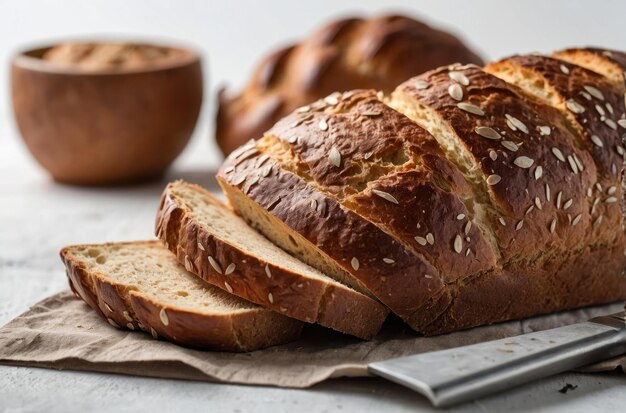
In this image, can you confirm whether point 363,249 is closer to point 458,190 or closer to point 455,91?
point 458,190

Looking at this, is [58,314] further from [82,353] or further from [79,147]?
[79,147]

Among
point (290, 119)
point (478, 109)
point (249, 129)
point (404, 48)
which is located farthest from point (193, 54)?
point (478, 109)

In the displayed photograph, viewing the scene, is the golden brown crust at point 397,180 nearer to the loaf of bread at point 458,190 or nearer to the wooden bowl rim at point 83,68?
the loaf of bread at point 458,190

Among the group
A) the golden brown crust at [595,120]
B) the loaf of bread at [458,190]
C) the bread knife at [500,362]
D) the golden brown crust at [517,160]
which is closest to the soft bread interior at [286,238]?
the loaf of bread at [458,190]

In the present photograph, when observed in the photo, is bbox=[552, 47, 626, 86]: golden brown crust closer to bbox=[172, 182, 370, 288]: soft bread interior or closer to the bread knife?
the bread knife

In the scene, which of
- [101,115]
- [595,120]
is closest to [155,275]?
[595,120]

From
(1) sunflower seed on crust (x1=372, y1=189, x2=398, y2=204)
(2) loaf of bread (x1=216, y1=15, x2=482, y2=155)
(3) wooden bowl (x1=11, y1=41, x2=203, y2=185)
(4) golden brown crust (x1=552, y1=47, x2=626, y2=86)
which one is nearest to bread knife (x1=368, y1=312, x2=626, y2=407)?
(1) sunflower seed on crust (x1=372, y1=189, x2=398, y2=204)

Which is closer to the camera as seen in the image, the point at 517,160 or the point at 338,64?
the point at 517,160
